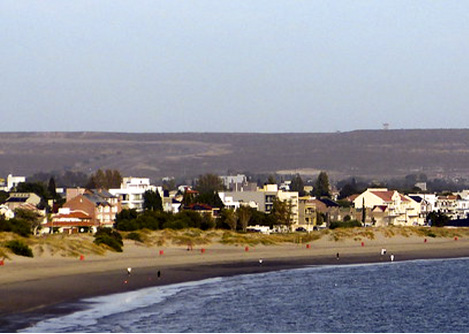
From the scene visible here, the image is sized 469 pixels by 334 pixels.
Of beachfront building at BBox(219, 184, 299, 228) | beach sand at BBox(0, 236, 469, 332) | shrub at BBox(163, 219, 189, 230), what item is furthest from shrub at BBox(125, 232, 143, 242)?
beachfront building at BBox(219, 184, 299, 228)

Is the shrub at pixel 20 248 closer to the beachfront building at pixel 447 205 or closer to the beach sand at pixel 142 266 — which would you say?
the beach sand at pixel 142 266

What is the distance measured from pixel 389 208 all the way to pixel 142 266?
281ft

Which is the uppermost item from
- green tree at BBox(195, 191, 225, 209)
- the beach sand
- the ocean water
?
green tree at BBox(195, 191, 225, 209)

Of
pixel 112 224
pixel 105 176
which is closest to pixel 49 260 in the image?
pixel 112 224

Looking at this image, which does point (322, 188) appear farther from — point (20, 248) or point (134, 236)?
point (20, 248)

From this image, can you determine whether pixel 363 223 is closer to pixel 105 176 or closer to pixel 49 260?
pixel 105 176

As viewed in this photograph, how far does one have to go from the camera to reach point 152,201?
133750 mm

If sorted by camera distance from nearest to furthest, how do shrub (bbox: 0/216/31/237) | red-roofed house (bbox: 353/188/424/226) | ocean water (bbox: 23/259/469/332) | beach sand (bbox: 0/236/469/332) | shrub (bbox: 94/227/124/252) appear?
ocean water (bbox: 23/259/469/332), beach sand (bbox: 0/236/469/332), shrub (bbox: 94/227/124/252), shrub (bbox: 0/216/31/237), red-roofed house (bbox: 353/188/424/226)

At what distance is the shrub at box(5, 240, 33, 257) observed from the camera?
6625 centimetres

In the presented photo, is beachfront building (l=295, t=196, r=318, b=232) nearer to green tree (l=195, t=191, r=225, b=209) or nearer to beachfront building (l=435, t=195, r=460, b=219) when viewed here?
green tree (l=195, t=191, r=225, b=209)

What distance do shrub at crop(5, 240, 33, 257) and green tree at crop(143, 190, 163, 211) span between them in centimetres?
6493

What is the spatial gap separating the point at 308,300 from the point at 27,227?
3906 cm

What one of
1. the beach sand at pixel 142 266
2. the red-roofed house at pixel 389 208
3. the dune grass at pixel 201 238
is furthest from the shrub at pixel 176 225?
the red-roofed house at pixel 389 208

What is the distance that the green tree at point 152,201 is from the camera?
13325cm
